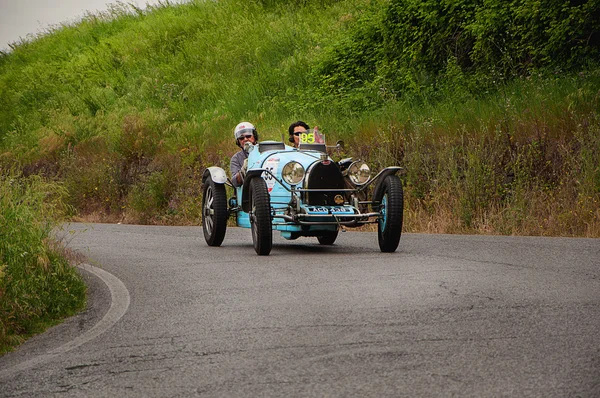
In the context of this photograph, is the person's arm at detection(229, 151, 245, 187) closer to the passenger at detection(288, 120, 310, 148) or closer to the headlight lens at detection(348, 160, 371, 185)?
the passenger at detection(288, 120, 310, 148)

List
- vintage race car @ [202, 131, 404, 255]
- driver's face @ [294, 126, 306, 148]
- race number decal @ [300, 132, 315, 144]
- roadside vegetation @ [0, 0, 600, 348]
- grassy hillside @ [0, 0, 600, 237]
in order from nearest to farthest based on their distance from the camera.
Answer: vintage race car @ [202, 131, 404, 255] < race number decal @ [300, 132, 315, 144] < driver's face @ [294, 126, 306, 148] < roadside vegetation @ [0, 0, 600, 348] < grassy hillside @ [0, 0, 600, 237]

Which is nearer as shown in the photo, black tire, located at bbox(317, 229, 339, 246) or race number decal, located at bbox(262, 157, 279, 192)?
race number decal, located at bbox(262, 157, 279, 192)

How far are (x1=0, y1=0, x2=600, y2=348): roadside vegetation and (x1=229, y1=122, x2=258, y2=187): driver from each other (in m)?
3.30

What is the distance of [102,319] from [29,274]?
1070 millimetres

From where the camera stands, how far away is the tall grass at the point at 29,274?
7879 mm

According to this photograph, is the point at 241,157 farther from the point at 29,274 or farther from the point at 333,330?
the point at 333,330

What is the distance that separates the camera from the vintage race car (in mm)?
12203

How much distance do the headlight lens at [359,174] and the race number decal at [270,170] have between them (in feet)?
3.37

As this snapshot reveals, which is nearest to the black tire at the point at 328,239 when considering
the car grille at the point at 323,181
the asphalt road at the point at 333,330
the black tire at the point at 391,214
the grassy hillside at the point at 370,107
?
the car grille at the point at 323,181

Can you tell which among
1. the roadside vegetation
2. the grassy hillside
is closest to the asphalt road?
the roadside vegetation

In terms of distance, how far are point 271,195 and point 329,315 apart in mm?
5548

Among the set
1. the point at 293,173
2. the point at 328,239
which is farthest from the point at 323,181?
the point at 328,239

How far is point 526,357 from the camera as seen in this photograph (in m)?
6.11

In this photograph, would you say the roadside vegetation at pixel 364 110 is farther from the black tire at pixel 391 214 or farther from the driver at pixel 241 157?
the black tire at pixel 391 214
